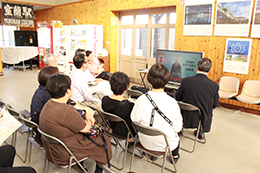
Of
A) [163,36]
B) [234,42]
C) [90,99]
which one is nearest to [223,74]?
[234,42]

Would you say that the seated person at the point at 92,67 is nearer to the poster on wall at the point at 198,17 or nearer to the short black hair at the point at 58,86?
the poster on wall at the point at 198,17

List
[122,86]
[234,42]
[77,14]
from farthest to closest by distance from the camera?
1. [77,14]
2. [234,42]
3. [122,86]

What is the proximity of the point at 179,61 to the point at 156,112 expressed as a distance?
3.13 m

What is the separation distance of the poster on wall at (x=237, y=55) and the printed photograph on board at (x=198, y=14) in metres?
0.73

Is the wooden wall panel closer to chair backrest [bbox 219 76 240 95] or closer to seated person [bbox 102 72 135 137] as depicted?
chair backrest [bbox 219 76 240 95]

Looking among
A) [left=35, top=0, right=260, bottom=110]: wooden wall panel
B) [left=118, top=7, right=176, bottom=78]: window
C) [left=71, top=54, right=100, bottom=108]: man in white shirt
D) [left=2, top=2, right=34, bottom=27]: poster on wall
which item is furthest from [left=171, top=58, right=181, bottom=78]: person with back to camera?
[left=2, top=2, right=34, bottom=27]: poster on wall

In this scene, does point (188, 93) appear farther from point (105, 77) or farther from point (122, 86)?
point (105, 77)

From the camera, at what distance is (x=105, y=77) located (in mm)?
5039

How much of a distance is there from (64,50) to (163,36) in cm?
445

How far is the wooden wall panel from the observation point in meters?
4.55

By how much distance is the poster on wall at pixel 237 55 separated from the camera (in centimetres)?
436

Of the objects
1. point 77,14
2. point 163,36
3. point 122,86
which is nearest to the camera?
point 122,86

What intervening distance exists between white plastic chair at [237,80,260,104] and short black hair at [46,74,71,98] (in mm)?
3713

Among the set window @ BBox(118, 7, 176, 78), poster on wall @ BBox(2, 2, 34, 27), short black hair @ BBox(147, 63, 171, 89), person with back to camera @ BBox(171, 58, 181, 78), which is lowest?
person with back to camera @ BBox(171, 58, 181, 78)
